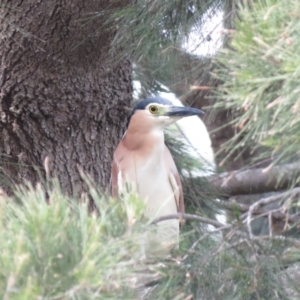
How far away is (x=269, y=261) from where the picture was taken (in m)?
1.12

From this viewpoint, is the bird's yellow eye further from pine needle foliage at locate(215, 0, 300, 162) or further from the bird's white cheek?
pine needle foliage at locate(215, 0, 300, 162)

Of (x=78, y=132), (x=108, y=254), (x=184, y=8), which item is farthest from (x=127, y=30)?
(x=108, y=254)

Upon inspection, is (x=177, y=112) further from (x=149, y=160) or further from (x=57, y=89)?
(x=57, y=89)

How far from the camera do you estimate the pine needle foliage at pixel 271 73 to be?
852 millimetres

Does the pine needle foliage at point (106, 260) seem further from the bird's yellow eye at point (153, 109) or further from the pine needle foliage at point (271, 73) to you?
A: the bird's yellow eye at point (153, 109)

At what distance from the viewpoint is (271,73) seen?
2.90 ft

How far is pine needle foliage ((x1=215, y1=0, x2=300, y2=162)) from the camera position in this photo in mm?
852

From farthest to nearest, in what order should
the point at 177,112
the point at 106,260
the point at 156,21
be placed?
the point at 177,112, the point at 156,21, the point at 106,260

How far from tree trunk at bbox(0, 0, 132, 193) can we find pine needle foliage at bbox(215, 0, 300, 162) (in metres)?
0.84

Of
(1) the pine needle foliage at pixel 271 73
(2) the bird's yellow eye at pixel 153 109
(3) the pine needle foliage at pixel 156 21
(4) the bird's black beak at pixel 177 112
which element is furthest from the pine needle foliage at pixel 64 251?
(2) the bird's yellow eye at pixel 153 109

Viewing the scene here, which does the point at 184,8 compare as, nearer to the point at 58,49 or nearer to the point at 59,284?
the point at 58,49

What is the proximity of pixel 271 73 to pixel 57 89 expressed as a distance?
40.0 inches

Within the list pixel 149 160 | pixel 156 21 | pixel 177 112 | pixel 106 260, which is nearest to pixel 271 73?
pixel 106 260

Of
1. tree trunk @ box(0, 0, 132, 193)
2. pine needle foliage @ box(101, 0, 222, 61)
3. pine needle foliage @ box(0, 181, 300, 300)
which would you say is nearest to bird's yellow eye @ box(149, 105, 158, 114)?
tree trunk @ box(0, 0, 132, 193)
